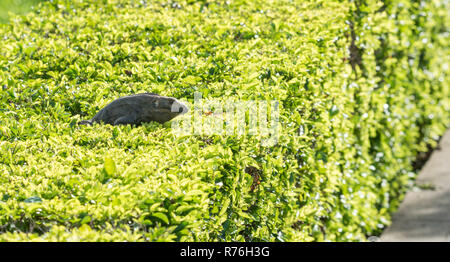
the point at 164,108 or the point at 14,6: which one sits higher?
the point at 14,6

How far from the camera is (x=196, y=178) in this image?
272cm

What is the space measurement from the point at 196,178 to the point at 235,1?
4.42m

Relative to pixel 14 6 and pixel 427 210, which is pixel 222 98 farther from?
pixel 14 6

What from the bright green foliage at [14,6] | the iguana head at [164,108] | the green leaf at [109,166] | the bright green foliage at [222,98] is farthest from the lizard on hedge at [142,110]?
the bright green foliage at [14,6]

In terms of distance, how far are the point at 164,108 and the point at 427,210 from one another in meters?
3.57

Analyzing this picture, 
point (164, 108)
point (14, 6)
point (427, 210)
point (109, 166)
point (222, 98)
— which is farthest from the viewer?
point (14, 6)

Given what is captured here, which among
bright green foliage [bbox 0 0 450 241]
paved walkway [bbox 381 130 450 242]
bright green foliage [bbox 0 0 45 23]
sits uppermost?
bright green foliage [bbox 0 0 45 23]

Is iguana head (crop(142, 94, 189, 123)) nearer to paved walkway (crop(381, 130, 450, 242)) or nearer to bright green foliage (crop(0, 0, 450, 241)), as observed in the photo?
bright green foliage (crop(0, 0, 450, 241))

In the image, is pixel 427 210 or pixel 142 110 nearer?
pixel 142 110

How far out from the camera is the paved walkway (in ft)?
17.2

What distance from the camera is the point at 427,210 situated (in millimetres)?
5652

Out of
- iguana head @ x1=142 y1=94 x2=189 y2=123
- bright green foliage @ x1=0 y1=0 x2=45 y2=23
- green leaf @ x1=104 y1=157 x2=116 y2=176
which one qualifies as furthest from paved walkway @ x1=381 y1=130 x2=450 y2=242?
bright green foliage @ x1=0 y1=0 x2=45 y2=23

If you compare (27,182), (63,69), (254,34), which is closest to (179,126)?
(27,182)

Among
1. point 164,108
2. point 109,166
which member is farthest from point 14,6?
point 109,166
